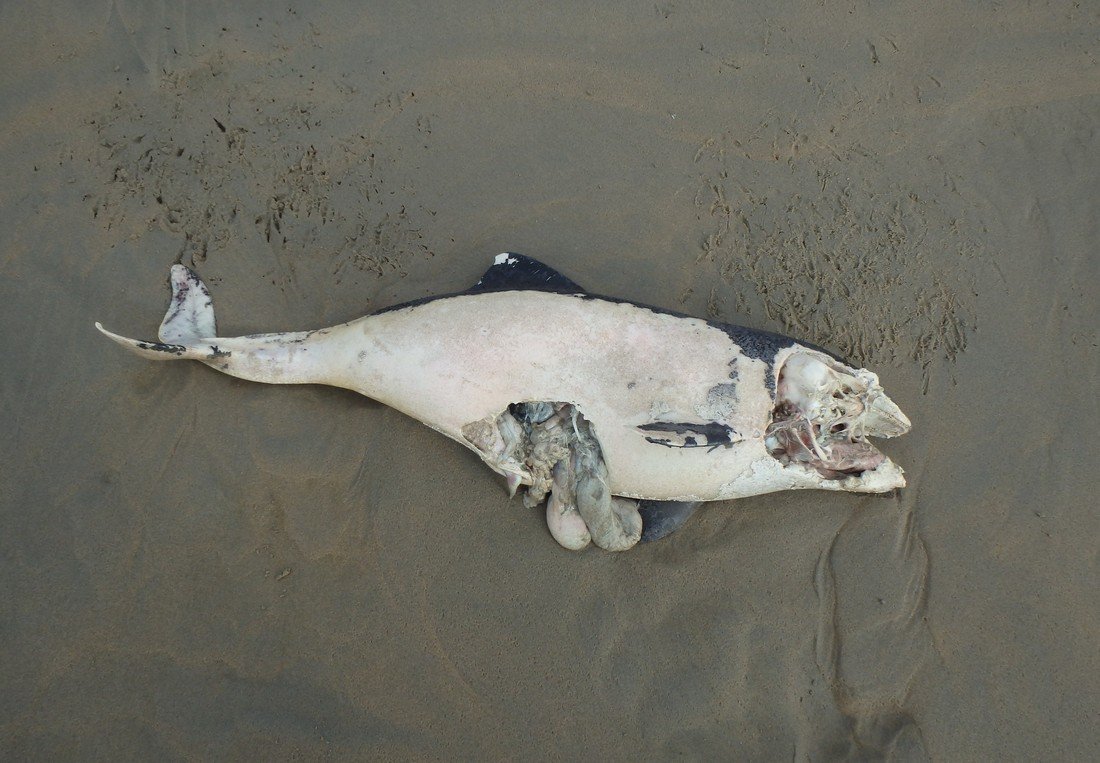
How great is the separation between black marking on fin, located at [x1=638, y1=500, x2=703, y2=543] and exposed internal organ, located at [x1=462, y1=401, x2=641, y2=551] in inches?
5.9

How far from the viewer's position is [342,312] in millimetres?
3580

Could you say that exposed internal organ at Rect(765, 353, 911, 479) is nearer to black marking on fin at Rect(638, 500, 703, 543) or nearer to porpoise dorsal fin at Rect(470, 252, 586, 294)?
black marking on fin at Rect(638, 500, 703, 543)

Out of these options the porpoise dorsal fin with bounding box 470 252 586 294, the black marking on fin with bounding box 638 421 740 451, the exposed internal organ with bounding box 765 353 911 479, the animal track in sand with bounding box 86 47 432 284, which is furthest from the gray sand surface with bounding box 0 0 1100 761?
the black marking on fin with bounding box 638 421 740 451

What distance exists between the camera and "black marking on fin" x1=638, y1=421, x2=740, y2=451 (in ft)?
9.37

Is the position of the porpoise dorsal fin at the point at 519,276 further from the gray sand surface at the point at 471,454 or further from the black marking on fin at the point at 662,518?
the black marking on fin at the point at 662,518

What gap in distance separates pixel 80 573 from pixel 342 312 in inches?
72.6

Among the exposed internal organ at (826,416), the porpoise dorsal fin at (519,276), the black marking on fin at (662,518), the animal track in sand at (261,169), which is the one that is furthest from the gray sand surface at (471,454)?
the exposed internal organ at (826,416)

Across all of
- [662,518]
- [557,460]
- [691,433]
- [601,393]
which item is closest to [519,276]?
[601,393]

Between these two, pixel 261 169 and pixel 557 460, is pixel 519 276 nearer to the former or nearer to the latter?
pixel 557 460

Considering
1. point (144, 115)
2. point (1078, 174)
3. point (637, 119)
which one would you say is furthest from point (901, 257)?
point (144, 115)

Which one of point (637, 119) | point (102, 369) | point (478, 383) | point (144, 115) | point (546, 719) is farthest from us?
point (637, 119)

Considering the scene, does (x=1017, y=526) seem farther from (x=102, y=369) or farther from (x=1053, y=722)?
(x=102, y=369)

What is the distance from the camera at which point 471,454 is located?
344 cm

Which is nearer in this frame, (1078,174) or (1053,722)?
(1053,722)
